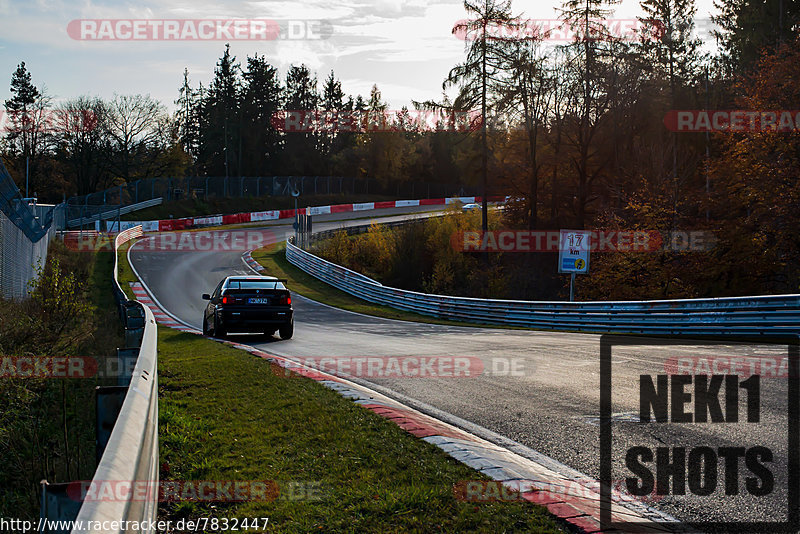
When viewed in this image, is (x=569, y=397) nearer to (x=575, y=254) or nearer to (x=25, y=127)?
(x=575, y=254)

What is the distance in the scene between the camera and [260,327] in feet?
58.9

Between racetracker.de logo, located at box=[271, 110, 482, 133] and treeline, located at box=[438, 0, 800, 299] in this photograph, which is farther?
racetracker.de logo, located at box=[271, 110, 482, 133]

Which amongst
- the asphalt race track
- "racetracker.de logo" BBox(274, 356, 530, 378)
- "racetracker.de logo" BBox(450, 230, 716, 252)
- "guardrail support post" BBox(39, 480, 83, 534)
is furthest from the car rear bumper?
"guardrail support post" BBox(39, 480, 83, 534)

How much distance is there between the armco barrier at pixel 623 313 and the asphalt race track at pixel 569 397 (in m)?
2.93

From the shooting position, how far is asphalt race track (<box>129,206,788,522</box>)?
530 centimetres

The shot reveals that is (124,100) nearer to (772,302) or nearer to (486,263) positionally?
(486,263)

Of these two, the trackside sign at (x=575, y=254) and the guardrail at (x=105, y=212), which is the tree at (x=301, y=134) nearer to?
the guardrail at (x=105, y=212)

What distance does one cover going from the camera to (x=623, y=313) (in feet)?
69.8

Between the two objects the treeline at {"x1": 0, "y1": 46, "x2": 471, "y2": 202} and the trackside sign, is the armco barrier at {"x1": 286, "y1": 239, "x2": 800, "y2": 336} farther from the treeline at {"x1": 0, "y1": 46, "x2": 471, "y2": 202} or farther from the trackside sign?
the treeline at {"x1": 0, "y1": 46, "x2": 471, "y2": 202}

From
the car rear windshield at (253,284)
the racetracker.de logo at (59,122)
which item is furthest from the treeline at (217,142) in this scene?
the car rear windshield at (253,284)

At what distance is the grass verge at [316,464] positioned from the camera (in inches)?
175

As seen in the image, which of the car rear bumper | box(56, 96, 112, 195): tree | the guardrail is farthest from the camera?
box(56, 96, 112, 195): tree

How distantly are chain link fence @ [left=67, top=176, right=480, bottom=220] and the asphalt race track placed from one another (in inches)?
1739

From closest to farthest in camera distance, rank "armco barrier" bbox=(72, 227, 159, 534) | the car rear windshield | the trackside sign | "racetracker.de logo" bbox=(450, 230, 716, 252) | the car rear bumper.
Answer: "armco barrier" bbox=(72, 227, 159, 534) → the car rear bumper → the car rear windshield → the trackside sign → "racetracker.de logo" bbox=(450, 230, 716, 252)
